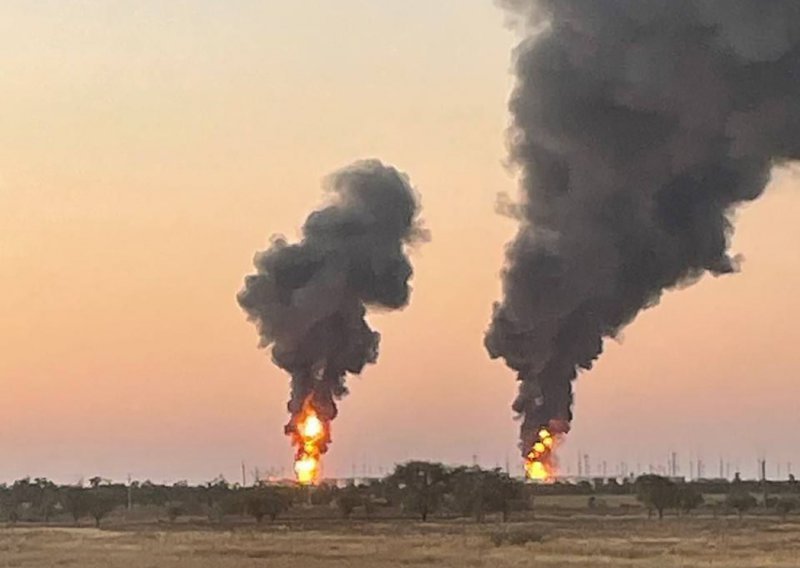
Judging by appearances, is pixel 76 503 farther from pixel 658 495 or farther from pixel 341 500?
pixel 658 495

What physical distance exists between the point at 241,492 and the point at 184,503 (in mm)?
15734

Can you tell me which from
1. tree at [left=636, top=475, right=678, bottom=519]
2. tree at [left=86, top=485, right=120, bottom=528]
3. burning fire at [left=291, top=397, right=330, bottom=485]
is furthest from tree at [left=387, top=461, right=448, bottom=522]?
tree at [left=86, top=485, right=120, bottom=528]

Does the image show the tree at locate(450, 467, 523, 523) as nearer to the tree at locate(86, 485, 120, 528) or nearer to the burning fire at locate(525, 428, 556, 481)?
the burning fire at locate(525, 428, 556, 481)

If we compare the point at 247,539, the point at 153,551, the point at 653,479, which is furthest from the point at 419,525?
the point at 653,479

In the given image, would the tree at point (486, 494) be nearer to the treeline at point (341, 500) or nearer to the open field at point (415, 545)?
the treeline at point (341, 500)

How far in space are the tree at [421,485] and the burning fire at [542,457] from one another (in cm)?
829

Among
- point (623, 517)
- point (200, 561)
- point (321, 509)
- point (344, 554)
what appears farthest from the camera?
point (321, 509)

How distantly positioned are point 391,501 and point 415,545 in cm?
6176

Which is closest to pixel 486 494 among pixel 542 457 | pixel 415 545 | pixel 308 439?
pixel 542 457

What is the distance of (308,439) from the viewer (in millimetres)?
112125

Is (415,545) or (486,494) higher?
(486,494)

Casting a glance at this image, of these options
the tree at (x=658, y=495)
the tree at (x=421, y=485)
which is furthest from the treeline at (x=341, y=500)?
the tree at (x=658, y=495)

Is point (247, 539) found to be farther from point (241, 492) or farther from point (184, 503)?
point (184, 503)

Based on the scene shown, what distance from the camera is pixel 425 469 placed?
132 metres
